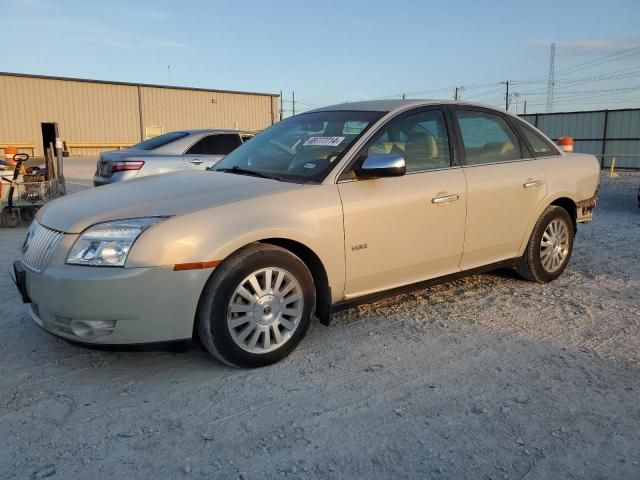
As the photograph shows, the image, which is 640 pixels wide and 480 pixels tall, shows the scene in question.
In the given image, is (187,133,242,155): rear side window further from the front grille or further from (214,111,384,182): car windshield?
the front grille

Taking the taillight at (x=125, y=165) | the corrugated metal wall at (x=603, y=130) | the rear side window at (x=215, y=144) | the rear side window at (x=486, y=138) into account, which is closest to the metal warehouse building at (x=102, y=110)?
the corrugated metal wall at (x=603, y=130)

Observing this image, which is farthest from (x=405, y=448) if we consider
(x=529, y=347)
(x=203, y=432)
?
(x=529, y=347)

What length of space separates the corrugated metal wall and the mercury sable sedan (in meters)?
21.1

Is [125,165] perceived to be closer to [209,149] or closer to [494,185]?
[209,149]

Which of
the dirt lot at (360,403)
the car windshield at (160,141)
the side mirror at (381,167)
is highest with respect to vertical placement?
the car windshield at (160,141)

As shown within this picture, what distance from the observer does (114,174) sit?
7730 mm

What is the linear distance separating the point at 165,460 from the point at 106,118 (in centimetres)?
3425

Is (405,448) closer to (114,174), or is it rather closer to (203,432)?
(203,432)

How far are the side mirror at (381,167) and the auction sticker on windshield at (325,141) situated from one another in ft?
1.07

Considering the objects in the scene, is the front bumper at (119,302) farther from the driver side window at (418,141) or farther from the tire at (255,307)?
the driver side window at (418,141)

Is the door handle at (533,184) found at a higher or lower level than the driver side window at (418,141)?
lower

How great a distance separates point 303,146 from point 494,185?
1.57 metres

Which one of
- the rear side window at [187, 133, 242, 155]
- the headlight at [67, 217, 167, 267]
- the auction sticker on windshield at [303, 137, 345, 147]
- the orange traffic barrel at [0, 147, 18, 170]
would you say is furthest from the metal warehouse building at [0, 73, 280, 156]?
the headlight at [67, 217, 167, 267]

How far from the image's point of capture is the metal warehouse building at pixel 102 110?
30422 mm
